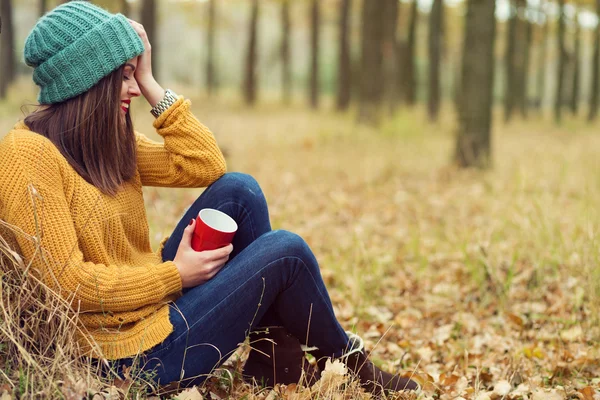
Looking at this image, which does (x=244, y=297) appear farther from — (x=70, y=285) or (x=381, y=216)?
(x=381, y=216)

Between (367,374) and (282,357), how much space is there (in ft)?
1.08

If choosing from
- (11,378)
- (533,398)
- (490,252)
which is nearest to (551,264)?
(490,252)

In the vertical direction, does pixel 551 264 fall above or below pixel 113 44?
below

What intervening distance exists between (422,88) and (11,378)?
135ft

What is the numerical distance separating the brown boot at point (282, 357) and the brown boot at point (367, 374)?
15cm

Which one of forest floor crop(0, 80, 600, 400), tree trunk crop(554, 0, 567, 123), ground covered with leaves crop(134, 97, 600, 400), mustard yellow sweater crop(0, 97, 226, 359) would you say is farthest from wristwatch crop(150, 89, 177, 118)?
tree trunk crop(554, 0, 567, 123)

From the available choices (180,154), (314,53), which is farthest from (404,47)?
(180,154)

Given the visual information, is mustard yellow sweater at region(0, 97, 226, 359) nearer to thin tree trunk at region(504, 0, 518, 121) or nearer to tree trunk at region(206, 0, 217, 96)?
thin tree trunk at region(504, 0, 518, 121)

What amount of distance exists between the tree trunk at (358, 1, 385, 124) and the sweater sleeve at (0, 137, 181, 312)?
1121 cm

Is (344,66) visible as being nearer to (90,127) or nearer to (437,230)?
(437,230)

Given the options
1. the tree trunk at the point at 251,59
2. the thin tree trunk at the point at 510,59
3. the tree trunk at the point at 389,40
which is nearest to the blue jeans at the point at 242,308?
the tree trunk at the point at 389,40

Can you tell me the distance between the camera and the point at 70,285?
6.58 ft

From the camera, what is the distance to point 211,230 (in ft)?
7.23

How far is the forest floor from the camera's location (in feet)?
9.23
